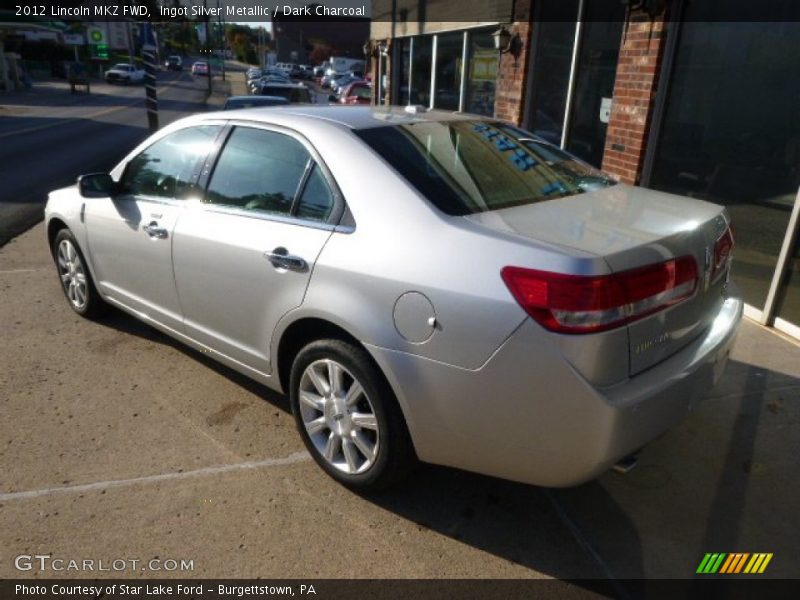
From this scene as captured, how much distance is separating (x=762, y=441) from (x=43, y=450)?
143 inches

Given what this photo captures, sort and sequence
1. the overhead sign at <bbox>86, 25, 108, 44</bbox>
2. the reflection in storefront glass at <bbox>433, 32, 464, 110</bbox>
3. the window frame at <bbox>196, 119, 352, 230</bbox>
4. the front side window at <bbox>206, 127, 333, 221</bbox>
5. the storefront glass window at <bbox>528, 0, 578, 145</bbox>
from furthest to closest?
1. the overhead sign at <bbox>86, 25, 108, 44</bbox>
2. the reflection in storefront glass at <bbox>433, 32, 464, 110</bbox>
3. the storefront glass window at <bbox>528, 0, 578, 145</bbox>
4. the front side window at <bbox>206, 127, 333, 221</bbox>
5. the window frame at <bbox>196, 119, 352, 230</bbox>

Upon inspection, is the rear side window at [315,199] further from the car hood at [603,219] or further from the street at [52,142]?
the street at [52,142]

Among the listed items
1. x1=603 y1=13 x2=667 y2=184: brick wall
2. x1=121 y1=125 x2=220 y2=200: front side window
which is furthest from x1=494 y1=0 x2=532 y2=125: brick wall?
x1=121 y1=125 x2=220 y2=200: front side window

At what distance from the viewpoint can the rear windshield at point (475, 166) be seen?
2594 mm

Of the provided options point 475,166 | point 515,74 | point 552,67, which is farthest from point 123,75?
point 475,166

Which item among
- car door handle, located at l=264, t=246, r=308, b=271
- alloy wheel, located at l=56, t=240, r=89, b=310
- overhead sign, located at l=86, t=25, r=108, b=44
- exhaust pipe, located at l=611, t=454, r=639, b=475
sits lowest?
alloy wheel, located at l=56, t=240, r=89, b=310

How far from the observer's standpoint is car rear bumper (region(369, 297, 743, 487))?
209 cm

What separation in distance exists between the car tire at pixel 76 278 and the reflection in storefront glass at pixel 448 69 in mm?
7494

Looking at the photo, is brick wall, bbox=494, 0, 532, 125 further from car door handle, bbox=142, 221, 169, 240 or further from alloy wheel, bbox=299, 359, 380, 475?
alloy wheel, bbox=299, 359, 380, 475

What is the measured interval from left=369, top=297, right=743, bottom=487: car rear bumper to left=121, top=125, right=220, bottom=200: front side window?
173cm

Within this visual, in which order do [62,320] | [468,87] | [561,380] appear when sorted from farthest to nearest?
[468,87] < [62,320] < [561,380]

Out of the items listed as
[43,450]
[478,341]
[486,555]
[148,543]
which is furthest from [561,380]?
[43,450]

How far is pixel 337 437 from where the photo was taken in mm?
2801

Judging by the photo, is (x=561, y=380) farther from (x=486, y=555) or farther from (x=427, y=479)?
(x=427, y=479)
